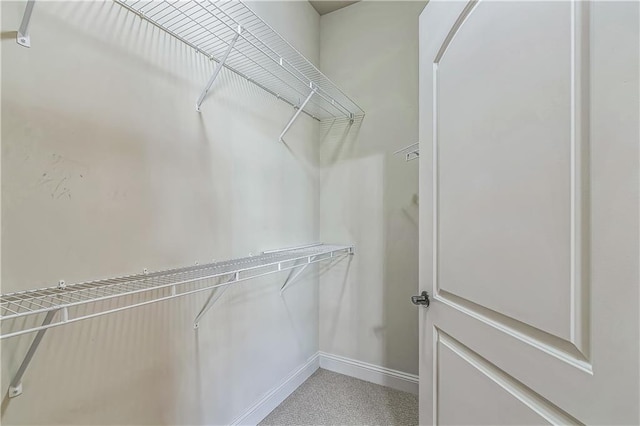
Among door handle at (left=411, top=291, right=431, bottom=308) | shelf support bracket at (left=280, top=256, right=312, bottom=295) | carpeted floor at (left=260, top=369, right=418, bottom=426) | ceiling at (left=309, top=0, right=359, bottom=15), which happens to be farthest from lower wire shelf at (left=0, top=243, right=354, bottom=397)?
ceiling at (left=309, top=0, right=359, bottom=15)

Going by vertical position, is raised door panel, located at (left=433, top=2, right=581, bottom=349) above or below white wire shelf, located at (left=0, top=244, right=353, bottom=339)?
above

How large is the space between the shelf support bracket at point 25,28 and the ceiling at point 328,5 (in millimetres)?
1841

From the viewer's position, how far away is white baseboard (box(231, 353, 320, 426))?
1.45m

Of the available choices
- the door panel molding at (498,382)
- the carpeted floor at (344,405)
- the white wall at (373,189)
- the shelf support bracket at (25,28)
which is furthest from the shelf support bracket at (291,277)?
the shelf support bracket at (25,28)

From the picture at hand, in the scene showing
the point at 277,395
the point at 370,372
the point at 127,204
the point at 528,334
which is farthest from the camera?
the point at 370,372

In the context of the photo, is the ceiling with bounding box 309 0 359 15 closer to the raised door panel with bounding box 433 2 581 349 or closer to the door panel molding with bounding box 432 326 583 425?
the raised door panel with bounding box 433 2 581 349

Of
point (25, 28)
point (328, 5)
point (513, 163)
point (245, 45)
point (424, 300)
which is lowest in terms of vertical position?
point (424, 300)

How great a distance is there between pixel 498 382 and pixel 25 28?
1.61 metres

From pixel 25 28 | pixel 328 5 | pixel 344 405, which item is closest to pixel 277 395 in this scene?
pixel 344 405

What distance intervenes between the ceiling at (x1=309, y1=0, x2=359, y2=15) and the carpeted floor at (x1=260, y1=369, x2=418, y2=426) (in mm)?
2838

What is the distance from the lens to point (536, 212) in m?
0.64

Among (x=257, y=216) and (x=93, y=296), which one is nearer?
(x=93, y=296)

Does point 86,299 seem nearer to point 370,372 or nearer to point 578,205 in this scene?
point 578,205

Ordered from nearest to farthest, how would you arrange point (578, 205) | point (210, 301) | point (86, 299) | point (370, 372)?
point (578, 205)
point (86, 299)
point (210, 301)
point (370, 372)
